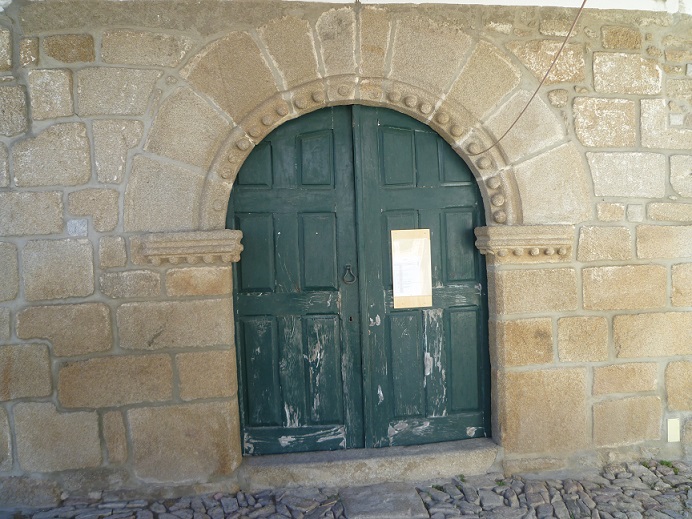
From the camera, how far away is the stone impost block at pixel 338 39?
2971mm

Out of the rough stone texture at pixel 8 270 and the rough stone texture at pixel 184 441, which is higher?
the rough stone texture at pixel 8 270

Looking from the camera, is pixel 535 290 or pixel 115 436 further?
pixel 535 290

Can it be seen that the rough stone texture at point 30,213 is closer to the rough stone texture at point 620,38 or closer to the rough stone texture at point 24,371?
the rough stone texture at point 24,371

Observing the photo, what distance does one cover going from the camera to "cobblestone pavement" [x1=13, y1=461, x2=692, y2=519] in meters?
2.79

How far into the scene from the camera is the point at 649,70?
3.21 m

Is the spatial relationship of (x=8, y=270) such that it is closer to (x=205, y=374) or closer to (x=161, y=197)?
(x=161, y=197)

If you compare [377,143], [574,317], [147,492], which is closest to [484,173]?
[377,143]

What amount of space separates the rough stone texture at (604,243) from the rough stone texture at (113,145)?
2.48 metres

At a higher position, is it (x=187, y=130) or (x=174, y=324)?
(x=187, y=130)

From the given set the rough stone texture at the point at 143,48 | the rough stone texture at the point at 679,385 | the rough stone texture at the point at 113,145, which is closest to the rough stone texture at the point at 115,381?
the rough stone texture at the point at 113,145

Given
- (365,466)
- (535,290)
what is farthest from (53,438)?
(535,290)

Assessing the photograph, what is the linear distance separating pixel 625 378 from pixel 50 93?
3.47 m

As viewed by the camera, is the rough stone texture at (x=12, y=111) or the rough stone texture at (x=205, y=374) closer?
the rough stone texture at (x=12, y=111)

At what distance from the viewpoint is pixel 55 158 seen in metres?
2.84
